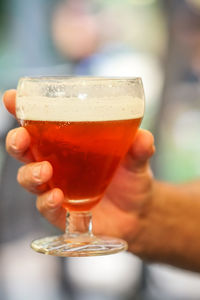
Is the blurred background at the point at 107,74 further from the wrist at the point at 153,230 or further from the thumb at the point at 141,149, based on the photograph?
the thumb at the point at 141,149

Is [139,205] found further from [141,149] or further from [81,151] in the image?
[81,151]

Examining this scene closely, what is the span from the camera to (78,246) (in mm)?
1142

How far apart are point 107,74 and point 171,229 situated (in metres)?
1.78

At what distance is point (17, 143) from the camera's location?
3.87 feet

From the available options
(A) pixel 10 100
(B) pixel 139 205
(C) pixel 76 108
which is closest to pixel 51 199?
(C) pixel 76 108

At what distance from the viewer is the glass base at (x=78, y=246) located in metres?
1.11

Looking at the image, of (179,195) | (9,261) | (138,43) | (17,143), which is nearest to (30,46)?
(138,43)

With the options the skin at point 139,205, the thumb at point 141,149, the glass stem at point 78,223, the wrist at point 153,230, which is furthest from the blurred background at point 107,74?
the glass stem at point 78,223

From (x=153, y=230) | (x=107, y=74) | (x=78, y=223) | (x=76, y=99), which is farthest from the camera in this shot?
(x=107, y=74)

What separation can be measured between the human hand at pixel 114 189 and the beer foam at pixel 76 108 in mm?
70

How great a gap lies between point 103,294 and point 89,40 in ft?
5.00

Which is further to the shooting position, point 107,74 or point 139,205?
point 107,74

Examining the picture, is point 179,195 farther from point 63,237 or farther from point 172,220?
point 63,237

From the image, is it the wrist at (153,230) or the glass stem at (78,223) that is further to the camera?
the wrist at (153,230)
